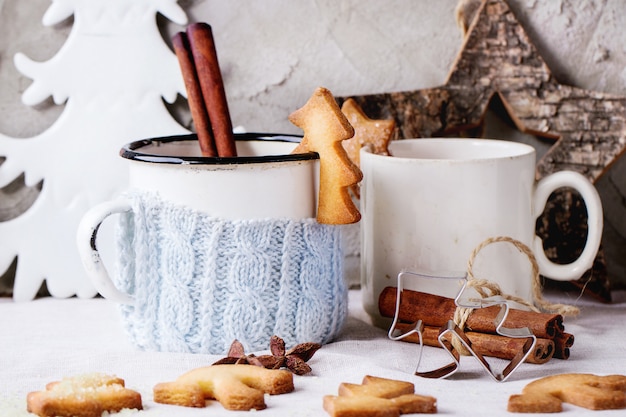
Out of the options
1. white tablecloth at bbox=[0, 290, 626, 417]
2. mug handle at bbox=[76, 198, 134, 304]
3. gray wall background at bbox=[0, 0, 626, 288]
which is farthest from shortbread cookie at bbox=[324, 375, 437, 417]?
gray wall background at bbox=[0, 0, 626, 288]

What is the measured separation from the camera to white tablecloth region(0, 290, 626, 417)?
625mm

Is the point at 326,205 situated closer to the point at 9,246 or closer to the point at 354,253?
the point at 354,253

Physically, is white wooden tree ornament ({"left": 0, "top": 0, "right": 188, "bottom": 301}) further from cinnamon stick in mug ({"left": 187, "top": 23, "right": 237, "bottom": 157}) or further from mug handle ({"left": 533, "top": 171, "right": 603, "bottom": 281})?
mug handle ({"left": 533, "top": 171, "right": 603, "bottom": 281})

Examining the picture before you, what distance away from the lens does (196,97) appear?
810 mm

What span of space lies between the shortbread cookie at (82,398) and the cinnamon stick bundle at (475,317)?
0.91ft

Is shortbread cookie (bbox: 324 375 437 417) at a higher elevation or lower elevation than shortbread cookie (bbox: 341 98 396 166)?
lower

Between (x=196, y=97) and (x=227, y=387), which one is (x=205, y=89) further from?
(x=227, y=387)

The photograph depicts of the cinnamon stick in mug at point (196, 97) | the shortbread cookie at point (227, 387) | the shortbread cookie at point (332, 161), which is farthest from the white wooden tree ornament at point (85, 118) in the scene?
the shortbread cookie at point (227, 387)

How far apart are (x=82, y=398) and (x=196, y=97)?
32cm

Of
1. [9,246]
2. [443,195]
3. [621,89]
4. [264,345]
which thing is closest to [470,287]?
[443,195]

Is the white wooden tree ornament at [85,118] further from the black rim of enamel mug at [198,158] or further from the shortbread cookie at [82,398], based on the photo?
the shortbread cookie at [82,398]

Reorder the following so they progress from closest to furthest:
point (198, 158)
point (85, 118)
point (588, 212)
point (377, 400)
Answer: point (377, 400)
point (198, 158)
point (588, 212)
point (85, 118)

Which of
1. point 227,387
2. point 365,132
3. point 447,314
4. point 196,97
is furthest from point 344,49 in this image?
point 227,387

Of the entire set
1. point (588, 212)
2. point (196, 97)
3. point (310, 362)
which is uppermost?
point (196, 97)
